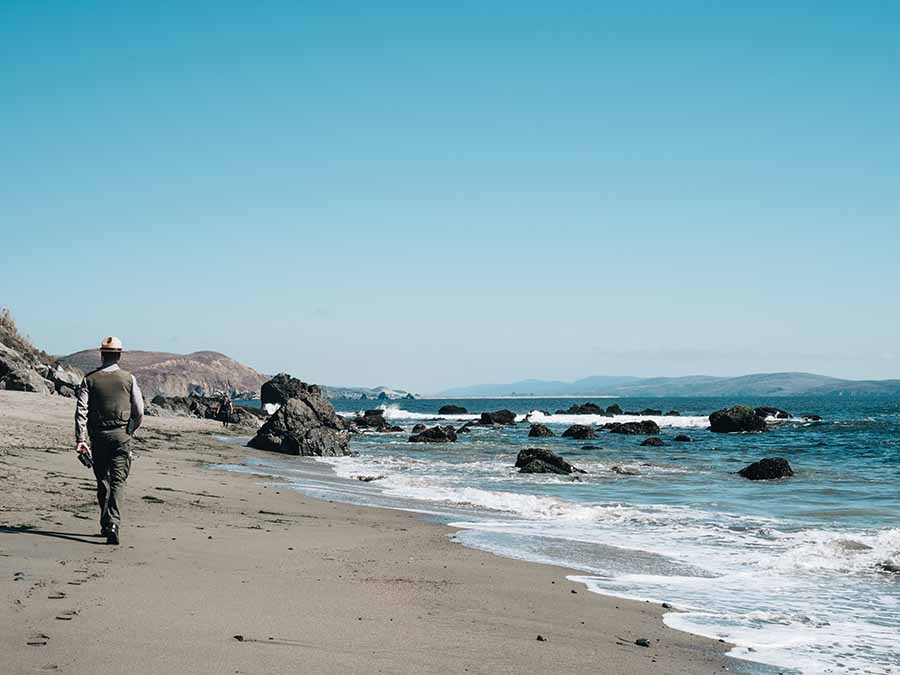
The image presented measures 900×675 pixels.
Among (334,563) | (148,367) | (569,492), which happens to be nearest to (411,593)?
(334,563)

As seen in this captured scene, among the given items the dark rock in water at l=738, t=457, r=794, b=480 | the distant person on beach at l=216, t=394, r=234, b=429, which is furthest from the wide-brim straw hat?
the distant person on beach at l=216, t=394, r=234, b=429

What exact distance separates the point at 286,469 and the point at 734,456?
720 inches

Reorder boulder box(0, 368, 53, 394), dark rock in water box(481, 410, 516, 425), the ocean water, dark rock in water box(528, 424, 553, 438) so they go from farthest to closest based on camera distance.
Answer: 1. dark rock in water box(481, 410, 516, 425)
2. dark rock in water box(528, 424, 553, 438)
3. boulder box(0, 368, 53, 394)
4. the ocean water

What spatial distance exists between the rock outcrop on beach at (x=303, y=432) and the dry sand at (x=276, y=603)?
1694cm

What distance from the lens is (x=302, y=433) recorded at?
28.3m

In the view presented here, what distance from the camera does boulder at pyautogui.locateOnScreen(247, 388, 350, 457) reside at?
1097 inches

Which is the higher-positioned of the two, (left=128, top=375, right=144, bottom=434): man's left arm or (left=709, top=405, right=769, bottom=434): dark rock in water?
(left=128, top=375, right=144, bottom=434): man's left arm

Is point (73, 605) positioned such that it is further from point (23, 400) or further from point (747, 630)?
point (23, 400)

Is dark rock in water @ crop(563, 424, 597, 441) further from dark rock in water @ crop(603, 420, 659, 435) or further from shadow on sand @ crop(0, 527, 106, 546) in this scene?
shadow on sand @ crop(0, 527, 106, 546)

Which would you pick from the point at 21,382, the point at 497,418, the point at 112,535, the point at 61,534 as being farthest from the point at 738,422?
the point at 61,534

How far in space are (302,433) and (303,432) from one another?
85 millimetres

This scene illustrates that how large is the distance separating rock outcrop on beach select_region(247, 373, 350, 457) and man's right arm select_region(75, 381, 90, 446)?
20.0 metres

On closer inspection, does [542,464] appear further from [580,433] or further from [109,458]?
[580,433]

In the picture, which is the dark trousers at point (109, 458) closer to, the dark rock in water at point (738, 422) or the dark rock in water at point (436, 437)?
the dark rock in water at point (436, 437)
